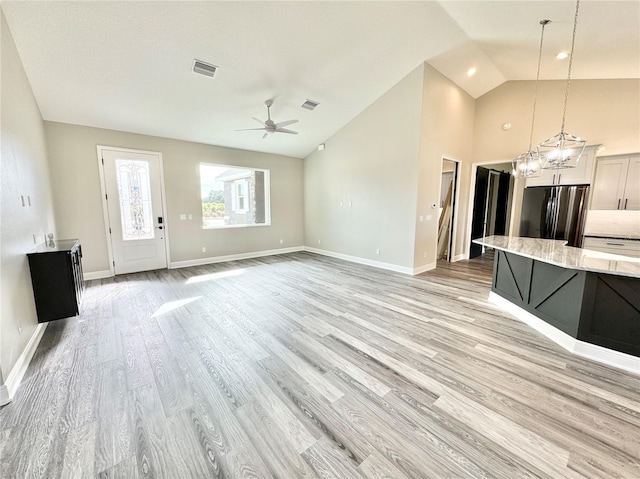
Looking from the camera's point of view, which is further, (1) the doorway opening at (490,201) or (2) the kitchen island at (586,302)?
(1) the doorway opening at (490,201)

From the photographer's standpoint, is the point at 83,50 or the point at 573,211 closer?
the point at 83,50

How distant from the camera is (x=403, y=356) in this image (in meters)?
2.44

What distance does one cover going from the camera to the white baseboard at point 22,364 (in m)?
1.95

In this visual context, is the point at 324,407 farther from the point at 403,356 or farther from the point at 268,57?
the point at 268,57

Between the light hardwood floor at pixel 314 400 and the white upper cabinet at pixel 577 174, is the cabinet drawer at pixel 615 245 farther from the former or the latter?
the light hardwood floor at pixel 314 400

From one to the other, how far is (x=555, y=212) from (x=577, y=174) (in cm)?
76

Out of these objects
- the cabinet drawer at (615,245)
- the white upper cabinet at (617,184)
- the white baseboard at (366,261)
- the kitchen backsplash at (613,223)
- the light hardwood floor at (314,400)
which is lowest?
the light hardwood floor at (314,400)

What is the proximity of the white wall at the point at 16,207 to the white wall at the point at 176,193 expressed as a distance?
1234 mm

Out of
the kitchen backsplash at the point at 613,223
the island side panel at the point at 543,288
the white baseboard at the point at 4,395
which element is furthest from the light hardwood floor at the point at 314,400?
the kitchen backsplash at the point at 613,223

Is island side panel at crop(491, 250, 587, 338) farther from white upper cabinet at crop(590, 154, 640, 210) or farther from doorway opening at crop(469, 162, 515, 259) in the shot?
doorway opening at crop(469, 162, 515, 259)

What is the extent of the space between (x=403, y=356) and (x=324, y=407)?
99 centimetres

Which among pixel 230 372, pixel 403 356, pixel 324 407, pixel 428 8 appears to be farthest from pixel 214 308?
pixel 428 8

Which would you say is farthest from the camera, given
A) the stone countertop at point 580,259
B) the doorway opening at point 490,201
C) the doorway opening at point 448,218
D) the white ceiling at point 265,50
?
the doorway opening at point 490,201

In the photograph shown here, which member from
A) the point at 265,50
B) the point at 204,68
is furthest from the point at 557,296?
the point at 204,68
